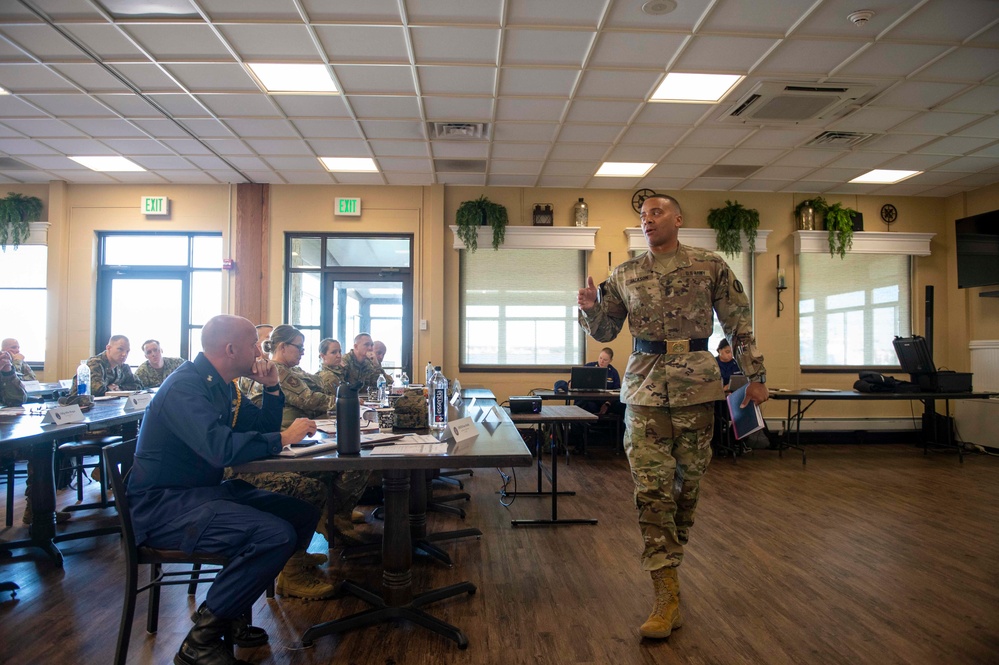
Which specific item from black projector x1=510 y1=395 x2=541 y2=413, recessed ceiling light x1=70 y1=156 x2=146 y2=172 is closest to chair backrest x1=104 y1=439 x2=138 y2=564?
black projector x1=510 y1=395 x2=541 y2=413

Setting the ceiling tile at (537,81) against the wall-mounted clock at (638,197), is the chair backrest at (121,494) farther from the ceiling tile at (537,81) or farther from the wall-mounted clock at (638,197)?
the wall-mounted clock at (638,197)

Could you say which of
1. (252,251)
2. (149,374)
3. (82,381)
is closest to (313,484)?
(82,381)

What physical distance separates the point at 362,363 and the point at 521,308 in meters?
3.11

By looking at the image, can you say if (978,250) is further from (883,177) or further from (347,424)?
(347,424)

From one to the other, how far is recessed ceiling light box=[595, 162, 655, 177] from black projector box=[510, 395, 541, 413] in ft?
12.0

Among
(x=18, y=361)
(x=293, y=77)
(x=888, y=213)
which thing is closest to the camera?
(x=293, y=77)

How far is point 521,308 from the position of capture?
7.65 meters

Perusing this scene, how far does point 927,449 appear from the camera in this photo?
7.00 meters

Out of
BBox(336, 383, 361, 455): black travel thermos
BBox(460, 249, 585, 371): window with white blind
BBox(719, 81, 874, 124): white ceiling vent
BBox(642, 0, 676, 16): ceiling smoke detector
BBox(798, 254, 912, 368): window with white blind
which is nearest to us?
BBox(336, 383, 361, 455): black travel thermos

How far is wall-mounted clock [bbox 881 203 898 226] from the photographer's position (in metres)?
7.75

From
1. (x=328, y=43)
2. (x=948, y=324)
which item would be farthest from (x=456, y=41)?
(x=948, y=324)

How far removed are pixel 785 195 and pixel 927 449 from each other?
3634mm

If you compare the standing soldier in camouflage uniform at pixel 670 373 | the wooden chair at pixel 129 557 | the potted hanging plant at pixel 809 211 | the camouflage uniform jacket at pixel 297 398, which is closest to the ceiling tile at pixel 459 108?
the camouflage uniform jacket at pixel 297 398

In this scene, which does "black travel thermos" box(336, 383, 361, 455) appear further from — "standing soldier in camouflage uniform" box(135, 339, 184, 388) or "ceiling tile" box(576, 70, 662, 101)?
"standing soldier in camouflage uniform" box(135, 339, 184, 388)
